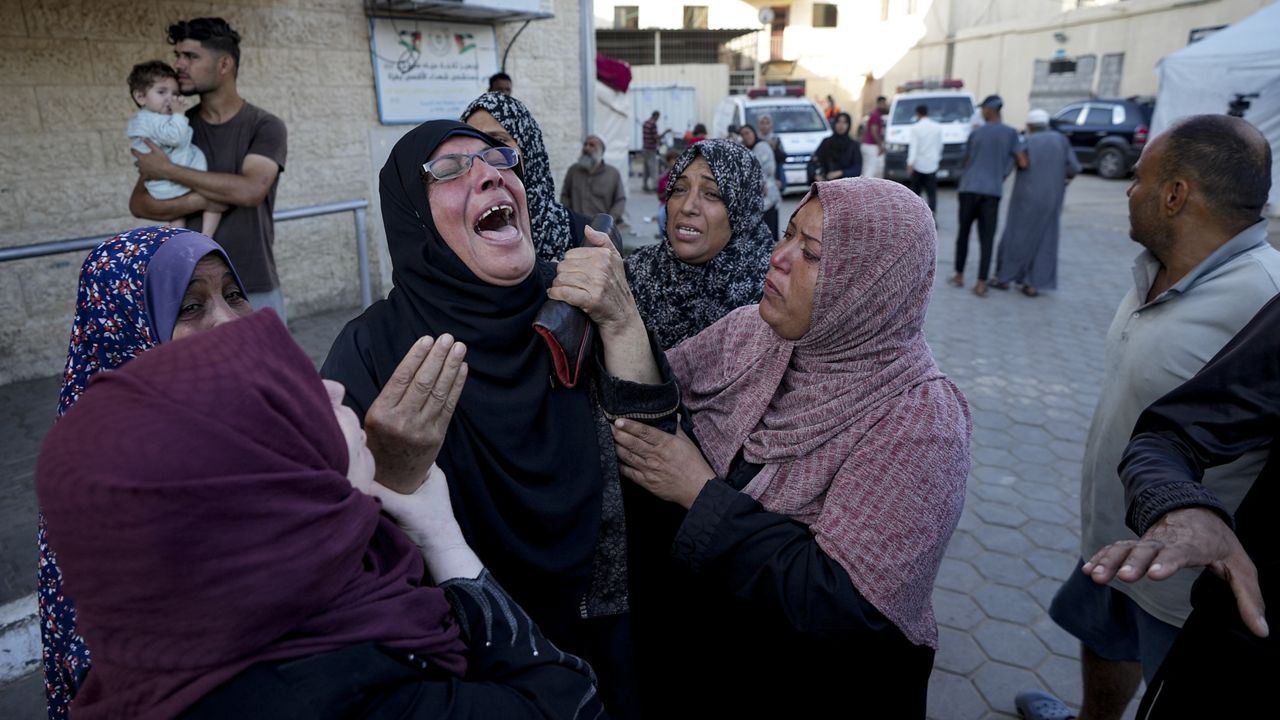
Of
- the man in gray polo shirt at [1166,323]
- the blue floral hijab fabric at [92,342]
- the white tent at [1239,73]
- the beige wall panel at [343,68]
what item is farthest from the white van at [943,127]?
the blue floral hijab fabric at [92,342]

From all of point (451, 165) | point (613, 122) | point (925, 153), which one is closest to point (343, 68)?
point (451, 165)

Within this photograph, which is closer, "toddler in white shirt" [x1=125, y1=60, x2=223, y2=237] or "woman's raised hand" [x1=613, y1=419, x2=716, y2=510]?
"woman's raised hand" [x1=613, y1=419, x2=716, y2=510]

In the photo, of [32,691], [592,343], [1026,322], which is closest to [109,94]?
[32,691]

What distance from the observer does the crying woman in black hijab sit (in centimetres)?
162

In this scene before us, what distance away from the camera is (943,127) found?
1609 cm

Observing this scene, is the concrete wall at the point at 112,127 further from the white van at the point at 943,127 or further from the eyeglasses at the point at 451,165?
the white van at the point at 943,127

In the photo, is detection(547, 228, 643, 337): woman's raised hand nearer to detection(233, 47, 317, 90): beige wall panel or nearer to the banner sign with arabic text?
detection(233, 47, 317, 90): beige wall panel

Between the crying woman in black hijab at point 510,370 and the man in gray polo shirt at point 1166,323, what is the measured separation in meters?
1.43

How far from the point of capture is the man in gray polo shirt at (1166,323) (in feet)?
6.63

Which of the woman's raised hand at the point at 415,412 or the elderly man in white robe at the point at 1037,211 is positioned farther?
the elderly man in white robe at the point at 1037,211

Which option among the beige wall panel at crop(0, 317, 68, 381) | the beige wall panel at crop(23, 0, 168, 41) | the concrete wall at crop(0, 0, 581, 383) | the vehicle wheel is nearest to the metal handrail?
the concrete wall at crop(0, 0, 581, 383)

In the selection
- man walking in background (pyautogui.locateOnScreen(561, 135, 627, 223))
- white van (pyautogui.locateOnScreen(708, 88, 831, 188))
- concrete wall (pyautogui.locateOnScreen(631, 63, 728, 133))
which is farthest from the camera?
concrete wall (pyautogui.locateOnScreen(631, 63, 728, 133))

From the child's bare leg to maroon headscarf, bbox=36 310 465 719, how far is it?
8.72 feet

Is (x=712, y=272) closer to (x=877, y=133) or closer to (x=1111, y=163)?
(x=877, y=133)
